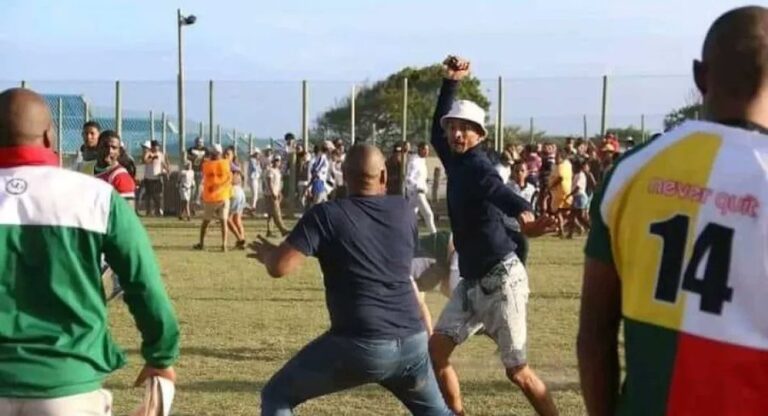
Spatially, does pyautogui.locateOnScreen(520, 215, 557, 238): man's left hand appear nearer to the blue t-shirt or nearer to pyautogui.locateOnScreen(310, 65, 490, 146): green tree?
the blue t-shirt

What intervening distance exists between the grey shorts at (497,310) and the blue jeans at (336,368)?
138cm

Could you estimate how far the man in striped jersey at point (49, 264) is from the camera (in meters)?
3.99

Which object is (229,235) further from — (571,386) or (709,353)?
(709,353)

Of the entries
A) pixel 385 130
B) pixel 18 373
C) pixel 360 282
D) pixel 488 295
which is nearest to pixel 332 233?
pixel 360 282

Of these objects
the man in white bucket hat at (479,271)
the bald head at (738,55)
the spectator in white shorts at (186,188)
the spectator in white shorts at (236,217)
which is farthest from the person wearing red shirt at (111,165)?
the spectator in white shorts at (186,188)

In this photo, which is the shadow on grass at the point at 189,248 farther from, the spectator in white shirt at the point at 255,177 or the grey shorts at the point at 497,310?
the grey shorts at the point at 497,310

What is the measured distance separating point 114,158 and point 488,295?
14.5 feet

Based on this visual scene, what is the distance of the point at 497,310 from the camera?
7609 mm

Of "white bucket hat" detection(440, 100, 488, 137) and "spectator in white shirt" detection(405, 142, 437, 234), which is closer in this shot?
"white bucket hat" detection(440, 100, 488, 137)

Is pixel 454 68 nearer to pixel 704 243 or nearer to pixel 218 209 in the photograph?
pixel 704 243

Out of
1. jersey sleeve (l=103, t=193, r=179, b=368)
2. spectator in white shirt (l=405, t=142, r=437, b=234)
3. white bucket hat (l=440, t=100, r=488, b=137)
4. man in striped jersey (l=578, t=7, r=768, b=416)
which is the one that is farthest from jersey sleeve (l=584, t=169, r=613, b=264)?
spectator in white shirt (l=405, t=142, r=437, b=234)

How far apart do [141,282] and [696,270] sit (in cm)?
196

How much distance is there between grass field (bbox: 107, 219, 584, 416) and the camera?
8.69 meters

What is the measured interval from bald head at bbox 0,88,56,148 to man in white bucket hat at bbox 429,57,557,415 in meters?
3.70
